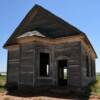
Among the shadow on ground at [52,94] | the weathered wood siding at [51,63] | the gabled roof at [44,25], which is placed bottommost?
the shadow on ground at [52,94]

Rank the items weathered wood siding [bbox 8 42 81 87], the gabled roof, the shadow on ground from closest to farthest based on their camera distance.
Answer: the shadow on ground
weathered wood siding [bbox 8 42 81 87]
the gabled roof

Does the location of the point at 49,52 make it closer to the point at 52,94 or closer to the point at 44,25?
the point at 44,25

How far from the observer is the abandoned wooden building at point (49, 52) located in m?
19.3

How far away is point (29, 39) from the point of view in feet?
64.9

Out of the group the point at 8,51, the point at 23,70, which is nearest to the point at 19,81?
the point at 23,70

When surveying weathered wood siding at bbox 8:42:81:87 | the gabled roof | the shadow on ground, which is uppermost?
the gabled roof

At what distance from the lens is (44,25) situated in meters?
22.1

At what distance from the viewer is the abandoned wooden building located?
19266 millimetres

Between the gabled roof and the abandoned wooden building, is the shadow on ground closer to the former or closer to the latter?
the abandoned wooden building

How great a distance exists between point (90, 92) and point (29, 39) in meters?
6.54

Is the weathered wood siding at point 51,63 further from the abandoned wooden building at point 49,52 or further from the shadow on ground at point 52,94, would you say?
the shadow on ground at point 52,94

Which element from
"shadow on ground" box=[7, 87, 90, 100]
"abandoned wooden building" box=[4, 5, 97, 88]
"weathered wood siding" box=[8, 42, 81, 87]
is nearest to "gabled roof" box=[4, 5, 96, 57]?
"abandoned wooden building" box=[4, 5, 97, 88]

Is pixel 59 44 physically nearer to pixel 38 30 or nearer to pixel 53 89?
pixel 38 30

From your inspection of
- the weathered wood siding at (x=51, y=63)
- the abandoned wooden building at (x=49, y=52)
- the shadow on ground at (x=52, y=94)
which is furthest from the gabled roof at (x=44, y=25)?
the shadow on ground at (x=52, y=94)
